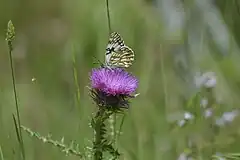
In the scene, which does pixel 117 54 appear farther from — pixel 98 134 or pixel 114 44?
pixel 98 134

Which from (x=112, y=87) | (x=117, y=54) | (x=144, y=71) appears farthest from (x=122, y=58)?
(x=144, y=71)

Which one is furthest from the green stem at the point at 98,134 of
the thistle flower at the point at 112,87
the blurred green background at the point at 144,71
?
the blurred green background at the point at 144,71

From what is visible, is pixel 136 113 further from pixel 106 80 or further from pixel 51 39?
pixel 51 39

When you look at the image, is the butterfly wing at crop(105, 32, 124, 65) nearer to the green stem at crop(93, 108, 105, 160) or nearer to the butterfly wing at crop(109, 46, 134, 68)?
the butterfly wing at crop(109, 46, 134, 68)

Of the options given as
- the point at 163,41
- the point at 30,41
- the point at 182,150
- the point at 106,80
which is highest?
the point at 30,41

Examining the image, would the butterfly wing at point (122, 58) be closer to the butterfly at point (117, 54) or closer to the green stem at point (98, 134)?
the butterfly at point (117, 54)

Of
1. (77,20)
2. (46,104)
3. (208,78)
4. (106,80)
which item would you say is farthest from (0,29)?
(106,80)

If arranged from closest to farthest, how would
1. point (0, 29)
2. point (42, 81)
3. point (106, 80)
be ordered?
1. point (106, 80)
2. point (42, 81)
3. point (0, 29)
